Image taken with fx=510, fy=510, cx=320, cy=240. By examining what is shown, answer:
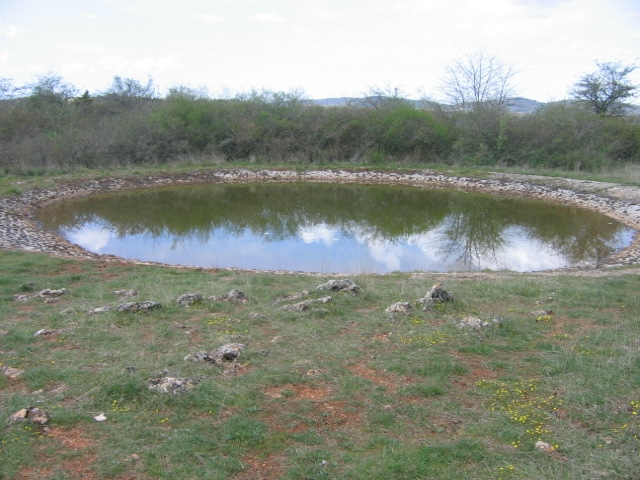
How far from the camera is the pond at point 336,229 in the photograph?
43.7 ft

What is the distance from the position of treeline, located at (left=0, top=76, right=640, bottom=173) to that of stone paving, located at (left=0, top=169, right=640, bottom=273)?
9.36 feet

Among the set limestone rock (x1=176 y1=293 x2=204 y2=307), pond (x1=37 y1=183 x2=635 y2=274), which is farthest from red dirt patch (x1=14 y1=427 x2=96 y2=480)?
pond (x1=37 y1=183 x2=635 y2=274)

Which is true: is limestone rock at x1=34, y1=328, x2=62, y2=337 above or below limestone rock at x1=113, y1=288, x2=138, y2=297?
above

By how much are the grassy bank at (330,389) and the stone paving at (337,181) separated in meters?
5.94

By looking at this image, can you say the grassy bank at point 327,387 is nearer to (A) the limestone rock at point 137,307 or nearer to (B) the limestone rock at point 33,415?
(B) the limestone rock at point 33,415

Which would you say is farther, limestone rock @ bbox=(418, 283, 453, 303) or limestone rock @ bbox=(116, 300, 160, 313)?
limestone rock @ bbox=(418, 283, 453, 303)

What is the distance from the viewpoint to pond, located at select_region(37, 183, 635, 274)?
13328 mm

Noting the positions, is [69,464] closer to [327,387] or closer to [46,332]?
[327,387]

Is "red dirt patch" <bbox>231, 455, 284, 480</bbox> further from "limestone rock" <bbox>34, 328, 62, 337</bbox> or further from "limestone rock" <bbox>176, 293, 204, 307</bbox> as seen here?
"limestone rock" <bbox>176, 293, 204, 307</bbox>

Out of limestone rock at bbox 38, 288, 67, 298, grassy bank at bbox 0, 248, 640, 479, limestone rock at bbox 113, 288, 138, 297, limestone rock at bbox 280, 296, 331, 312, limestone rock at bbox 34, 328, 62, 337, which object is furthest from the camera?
limestone rock at bbox 113, 288, 138, 297

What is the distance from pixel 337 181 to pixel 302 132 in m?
5.39

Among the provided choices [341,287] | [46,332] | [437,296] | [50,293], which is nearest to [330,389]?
[437,296]

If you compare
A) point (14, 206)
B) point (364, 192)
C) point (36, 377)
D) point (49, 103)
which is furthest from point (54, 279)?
point (49, 103)

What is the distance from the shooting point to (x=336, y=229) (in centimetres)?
1703
